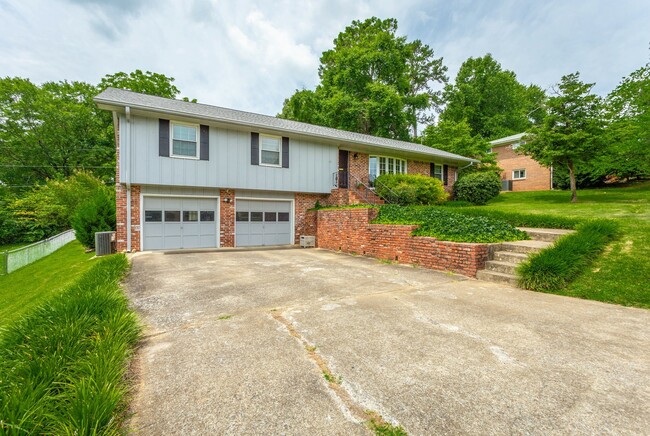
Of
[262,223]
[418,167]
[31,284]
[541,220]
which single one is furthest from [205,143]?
[418,167]

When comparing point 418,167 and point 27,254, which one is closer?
point 27,254

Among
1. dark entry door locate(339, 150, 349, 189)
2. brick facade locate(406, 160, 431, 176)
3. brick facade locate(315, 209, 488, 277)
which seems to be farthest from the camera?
brick facade locate(406, 160, 431, 176)

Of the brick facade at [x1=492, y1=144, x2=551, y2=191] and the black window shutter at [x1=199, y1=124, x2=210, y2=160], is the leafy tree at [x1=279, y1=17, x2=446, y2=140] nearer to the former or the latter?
the brick facade at [x1=492, y1=144, x2=551, y2=191]

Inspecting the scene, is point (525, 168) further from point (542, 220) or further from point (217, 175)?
point (217, 175)

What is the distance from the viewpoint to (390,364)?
7.53 ft

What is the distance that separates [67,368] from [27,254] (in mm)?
15893

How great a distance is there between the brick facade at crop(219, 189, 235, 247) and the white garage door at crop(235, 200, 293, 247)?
0.21 metres

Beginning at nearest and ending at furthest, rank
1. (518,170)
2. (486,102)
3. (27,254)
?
(27,254), (518,170), (486,102)

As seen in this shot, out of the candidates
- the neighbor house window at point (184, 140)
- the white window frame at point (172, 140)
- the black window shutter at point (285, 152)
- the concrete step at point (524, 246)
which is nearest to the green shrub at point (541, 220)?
the concrete step at point (524, 246)

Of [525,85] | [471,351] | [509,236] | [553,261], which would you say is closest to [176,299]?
[471,351]

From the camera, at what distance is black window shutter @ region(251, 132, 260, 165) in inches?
438

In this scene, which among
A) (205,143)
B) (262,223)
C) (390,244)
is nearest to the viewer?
(390,244)

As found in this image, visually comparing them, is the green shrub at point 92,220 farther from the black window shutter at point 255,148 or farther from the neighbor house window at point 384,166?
the neighbor house window at point 384,166

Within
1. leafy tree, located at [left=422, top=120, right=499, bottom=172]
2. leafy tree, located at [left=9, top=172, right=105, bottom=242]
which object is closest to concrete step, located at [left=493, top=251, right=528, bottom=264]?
leafy tree, located at [left=422, top=120, right=499, bottom=172]
